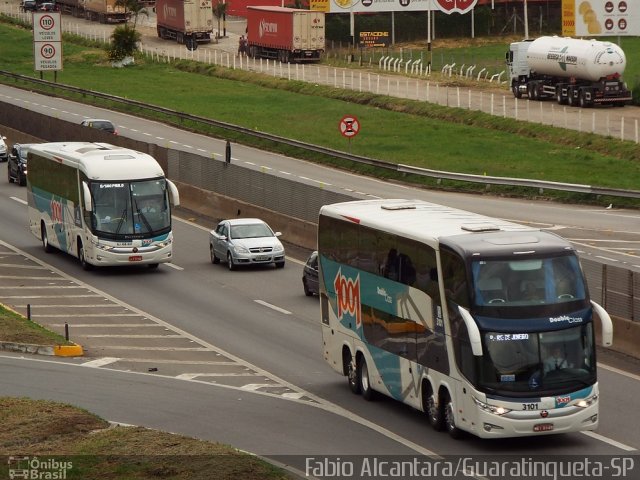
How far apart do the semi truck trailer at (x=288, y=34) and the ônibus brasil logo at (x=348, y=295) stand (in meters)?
80.7

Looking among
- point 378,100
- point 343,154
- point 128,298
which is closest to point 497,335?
point 128,298

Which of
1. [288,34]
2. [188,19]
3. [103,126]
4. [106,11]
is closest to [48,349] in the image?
[103,126]

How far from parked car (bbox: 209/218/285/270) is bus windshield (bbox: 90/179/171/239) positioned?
1847 mm

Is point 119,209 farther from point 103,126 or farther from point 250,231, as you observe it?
point 103,126

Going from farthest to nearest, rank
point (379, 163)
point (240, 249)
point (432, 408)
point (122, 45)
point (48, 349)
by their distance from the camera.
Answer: point (122, 45)
point (379, 163)
point (240, 249)
point (48, 349)
point (432, 408)

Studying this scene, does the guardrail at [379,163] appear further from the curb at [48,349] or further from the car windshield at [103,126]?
the curb at [48,349]

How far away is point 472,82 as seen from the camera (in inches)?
3600

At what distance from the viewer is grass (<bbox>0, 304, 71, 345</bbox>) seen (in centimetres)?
3309

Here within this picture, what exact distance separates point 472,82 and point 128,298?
5411 centimetres

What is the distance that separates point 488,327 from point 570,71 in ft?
201

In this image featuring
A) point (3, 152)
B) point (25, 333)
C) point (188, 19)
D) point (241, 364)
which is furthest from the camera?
point (188, 19)

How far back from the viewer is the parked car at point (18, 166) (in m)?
62.8

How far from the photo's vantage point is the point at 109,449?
21625mm

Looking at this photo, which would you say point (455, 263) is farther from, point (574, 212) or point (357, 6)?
point (357, 6)
